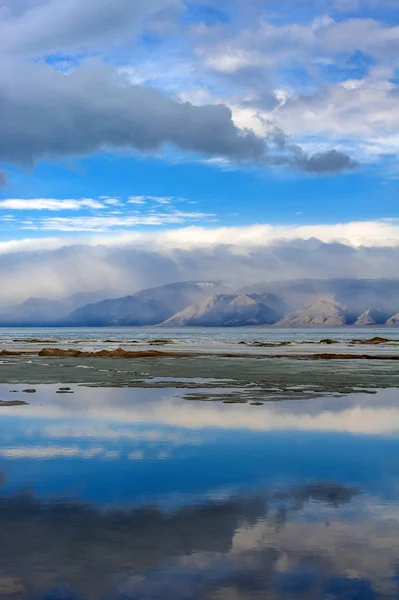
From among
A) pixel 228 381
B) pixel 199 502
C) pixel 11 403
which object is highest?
pixel 199 502

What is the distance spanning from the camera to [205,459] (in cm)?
1397

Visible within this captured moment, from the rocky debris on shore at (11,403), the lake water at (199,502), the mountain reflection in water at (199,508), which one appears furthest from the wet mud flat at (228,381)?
the mountain reflection in water at (199,508)

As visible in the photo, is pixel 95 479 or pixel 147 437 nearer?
pixel 95 479

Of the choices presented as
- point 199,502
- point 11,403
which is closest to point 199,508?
point 199,502

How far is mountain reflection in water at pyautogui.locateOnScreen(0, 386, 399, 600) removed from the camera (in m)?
7.16

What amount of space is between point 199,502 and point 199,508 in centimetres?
38

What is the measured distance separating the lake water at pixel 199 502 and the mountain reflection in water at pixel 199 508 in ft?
0.09

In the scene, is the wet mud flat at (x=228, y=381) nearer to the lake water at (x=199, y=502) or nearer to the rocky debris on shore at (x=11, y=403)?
the rocky debris on shore at (x=11, y=403)

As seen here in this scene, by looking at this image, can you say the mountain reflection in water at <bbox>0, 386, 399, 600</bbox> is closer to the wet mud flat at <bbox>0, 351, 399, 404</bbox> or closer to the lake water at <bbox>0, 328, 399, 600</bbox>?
the lake water at <bbox>0, 328, 399, 600</bbox>

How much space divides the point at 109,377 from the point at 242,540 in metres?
30.3

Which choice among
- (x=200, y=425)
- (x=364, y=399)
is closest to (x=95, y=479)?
(x=200, y=425)

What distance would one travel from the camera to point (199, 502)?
1050cm

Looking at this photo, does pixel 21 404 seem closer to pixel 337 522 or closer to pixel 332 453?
pixel 332 453

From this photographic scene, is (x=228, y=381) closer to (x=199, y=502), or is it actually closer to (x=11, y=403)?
(x=11, y=403)
